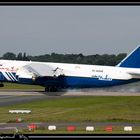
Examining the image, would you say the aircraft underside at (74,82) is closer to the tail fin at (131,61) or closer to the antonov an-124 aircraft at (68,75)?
the antonov an-124 aircraft at (68,75)

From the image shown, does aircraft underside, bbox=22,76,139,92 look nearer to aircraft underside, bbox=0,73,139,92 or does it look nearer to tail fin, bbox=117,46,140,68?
aircraft underside, bbox=0,73,139,92

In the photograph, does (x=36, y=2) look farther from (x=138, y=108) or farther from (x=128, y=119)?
(x=138, y=108)

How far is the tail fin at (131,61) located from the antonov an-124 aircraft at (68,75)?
139 millimetres

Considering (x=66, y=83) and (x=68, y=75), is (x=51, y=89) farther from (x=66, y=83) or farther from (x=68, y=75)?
(x=68, y=75)

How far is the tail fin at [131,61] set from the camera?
6453 centimetres

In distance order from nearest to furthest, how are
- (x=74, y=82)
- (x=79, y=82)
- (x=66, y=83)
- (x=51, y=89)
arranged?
(x=51, y=89)
(x=79, y=82)
(x=74, y=82)
(x=66, y=83)

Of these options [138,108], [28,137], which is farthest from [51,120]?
[28,137]

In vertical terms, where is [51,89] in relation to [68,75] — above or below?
below

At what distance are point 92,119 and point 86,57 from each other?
95682 millimetres

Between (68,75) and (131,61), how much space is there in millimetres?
9184

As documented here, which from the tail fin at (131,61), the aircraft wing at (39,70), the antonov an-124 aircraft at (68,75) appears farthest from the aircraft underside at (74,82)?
the tail fin at (131,61)

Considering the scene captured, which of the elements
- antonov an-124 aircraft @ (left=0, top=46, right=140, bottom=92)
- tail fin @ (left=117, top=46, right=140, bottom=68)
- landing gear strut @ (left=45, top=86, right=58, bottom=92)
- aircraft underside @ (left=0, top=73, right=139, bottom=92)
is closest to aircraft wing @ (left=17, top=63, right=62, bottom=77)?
antonov an-124 aircraft @ (left=0, top=46, right=140, bottom=92)

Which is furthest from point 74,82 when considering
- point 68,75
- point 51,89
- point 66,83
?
point 51,89

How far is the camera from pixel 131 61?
65125mm
